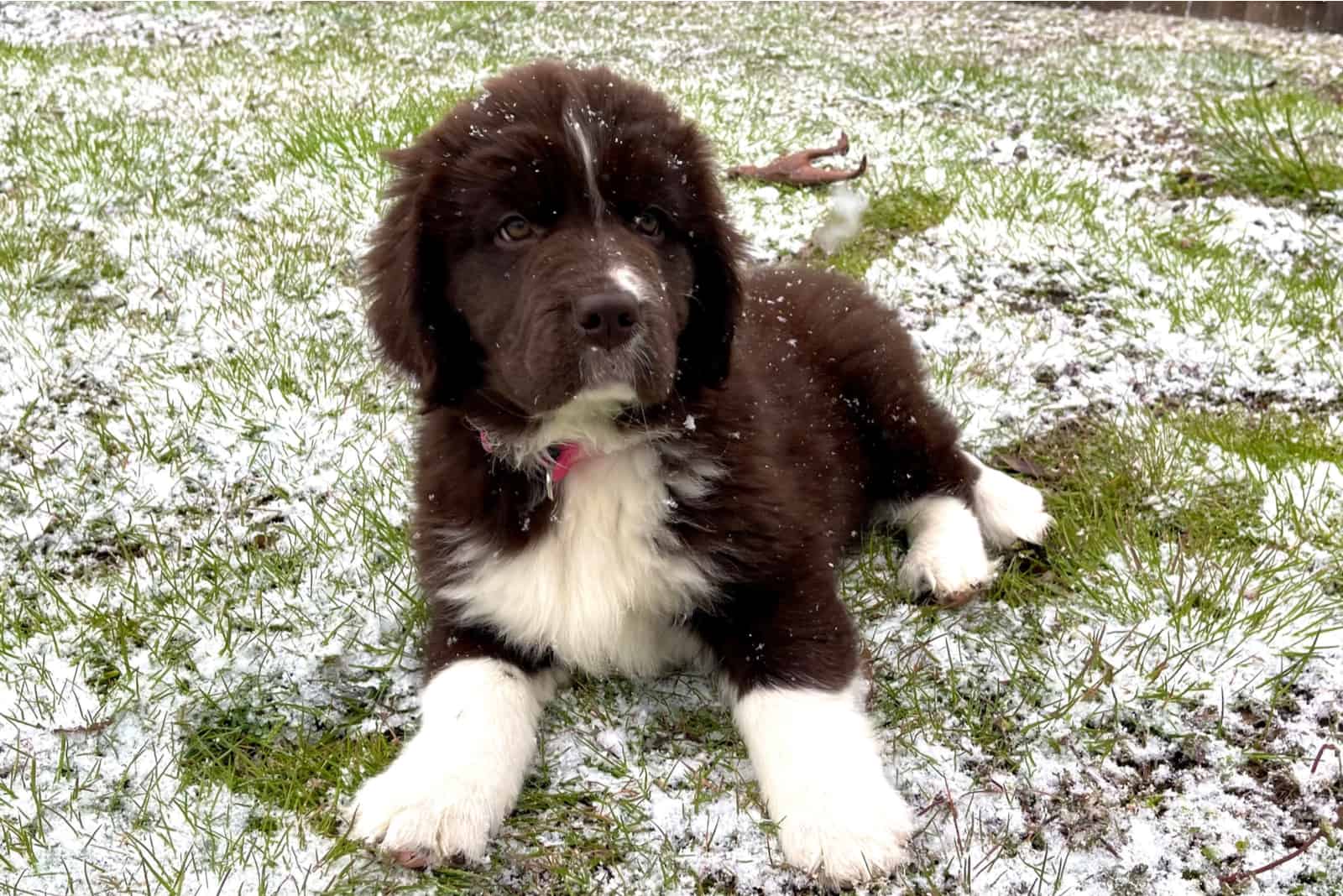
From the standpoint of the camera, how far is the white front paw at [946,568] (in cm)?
296

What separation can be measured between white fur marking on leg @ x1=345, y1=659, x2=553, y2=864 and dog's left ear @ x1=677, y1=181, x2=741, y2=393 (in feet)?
2.75

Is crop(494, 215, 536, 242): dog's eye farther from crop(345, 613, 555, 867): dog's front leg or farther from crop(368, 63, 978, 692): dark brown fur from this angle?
crop(345, 613, 555, 867): dog's front leg

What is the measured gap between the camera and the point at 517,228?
2365mm

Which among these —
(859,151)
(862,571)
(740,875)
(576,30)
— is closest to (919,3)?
(576,30)

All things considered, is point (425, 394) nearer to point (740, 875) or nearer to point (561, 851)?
point (561, 851)

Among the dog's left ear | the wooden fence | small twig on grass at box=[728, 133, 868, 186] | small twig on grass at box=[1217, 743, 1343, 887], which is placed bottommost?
the wooden fence

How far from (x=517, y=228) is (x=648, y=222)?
309 mm

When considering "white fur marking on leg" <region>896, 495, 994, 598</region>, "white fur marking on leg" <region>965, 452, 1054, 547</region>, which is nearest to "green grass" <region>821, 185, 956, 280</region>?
"white fur marking on leg" <region>965, 452, 1054, 547</region>

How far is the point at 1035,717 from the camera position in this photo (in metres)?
2.51

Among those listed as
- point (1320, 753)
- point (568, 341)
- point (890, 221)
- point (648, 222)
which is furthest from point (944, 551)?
point (890, 221)

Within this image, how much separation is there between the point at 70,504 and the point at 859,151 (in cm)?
552

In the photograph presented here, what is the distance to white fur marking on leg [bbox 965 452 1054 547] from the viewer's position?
326 centimetres

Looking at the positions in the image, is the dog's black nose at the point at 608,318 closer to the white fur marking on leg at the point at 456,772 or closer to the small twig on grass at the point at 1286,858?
the white fur marking on leg at the point at 456,772

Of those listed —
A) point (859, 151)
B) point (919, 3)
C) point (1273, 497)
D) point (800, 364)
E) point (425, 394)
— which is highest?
point (425, 394)
